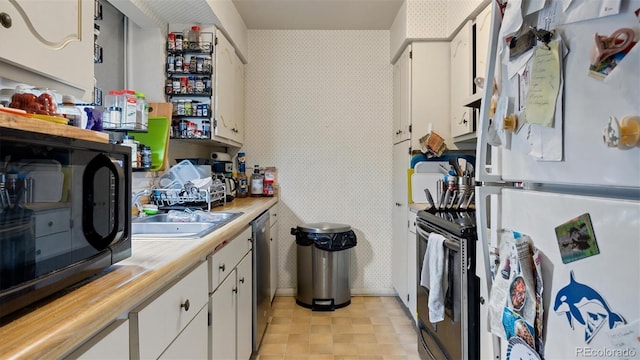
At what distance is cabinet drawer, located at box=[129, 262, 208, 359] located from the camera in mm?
814

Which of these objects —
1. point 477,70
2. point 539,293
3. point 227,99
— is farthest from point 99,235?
point 477,70

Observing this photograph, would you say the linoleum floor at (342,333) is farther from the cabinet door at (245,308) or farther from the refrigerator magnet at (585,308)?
the refrigerator magnet at (585,308)

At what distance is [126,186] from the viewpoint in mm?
901

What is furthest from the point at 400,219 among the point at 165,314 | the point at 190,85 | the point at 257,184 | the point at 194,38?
the point at 165,314

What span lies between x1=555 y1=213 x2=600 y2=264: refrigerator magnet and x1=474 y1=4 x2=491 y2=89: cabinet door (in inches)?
66.2

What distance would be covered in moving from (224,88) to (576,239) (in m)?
2.43

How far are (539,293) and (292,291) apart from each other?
2.82 meters

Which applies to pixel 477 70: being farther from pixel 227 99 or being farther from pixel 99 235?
pixel 99 235

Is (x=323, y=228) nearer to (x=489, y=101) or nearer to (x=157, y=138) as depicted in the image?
(x=157, y=138)

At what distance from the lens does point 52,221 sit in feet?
2.17

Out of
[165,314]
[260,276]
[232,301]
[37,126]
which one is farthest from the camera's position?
[260,276]

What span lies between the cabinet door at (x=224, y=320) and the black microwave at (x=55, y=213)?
2.03ft

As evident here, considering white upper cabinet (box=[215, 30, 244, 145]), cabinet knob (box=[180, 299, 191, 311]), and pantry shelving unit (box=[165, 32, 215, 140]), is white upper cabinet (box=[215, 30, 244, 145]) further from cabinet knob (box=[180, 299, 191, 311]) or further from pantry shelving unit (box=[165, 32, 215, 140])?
cabinet knob (box=[180, 299, 191, 311])

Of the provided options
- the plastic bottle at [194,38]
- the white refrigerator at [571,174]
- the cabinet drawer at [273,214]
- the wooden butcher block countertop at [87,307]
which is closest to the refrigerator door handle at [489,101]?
the white refrigerator at [571,174]
